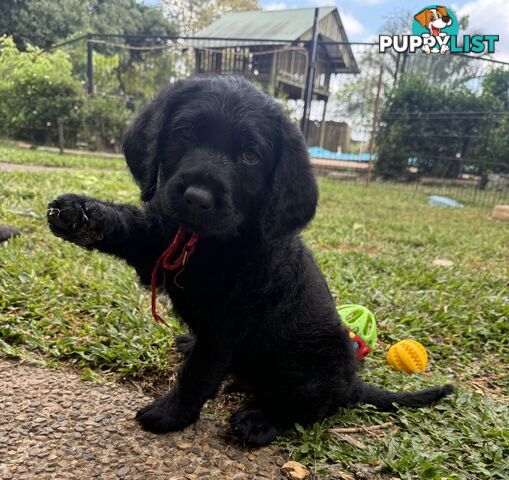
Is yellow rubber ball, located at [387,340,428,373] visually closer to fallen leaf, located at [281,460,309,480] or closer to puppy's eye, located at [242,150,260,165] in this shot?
fallen leaf, located at [281,460,309,480]

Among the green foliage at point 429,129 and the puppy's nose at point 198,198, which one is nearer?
the puppy's nose at point 198,198

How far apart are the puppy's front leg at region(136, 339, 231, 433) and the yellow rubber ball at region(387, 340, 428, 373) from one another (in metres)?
1.29

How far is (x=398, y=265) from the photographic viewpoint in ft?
15.5

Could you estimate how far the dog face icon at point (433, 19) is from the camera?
12.2 meters

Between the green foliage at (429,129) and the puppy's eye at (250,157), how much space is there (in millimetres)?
13095

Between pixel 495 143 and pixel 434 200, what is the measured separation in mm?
3385

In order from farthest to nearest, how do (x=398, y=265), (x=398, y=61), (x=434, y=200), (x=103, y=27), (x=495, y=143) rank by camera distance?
(x=103, y=27)
(x=398, y=61)
(x=495, y=143)
(x=434, y=200)
(x=398, y=265)

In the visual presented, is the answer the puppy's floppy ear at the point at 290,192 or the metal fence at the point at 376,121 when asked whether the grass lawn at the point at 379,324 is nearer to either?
the puppy's floppy ear at the point at 290,192

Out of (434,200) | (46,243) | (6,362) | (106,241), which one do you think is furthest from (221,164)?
(434,200)

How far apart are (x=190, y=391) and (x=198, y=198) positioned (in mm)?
794

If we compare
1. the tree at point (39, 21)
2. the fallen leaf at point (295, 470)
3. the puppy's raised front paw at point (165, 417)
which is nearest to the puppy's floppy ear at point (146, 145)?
the puppy's raised front paw at point (165, 417)

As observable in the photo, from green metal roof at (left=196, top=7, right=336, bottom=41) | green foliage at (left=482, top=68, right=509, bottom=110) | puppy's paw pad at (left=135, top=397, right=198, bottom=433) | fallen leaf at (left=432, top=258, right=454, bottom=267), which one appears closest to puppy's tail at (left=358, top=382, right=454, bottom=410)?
puppy's paw pad at (left=135, top=397, right=198, bottom=433)

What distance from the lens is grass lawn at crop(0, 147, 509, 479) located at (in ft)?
6.29

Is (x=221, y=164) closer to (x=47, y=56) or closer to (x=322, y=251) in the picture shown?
(x=322, y=251)
